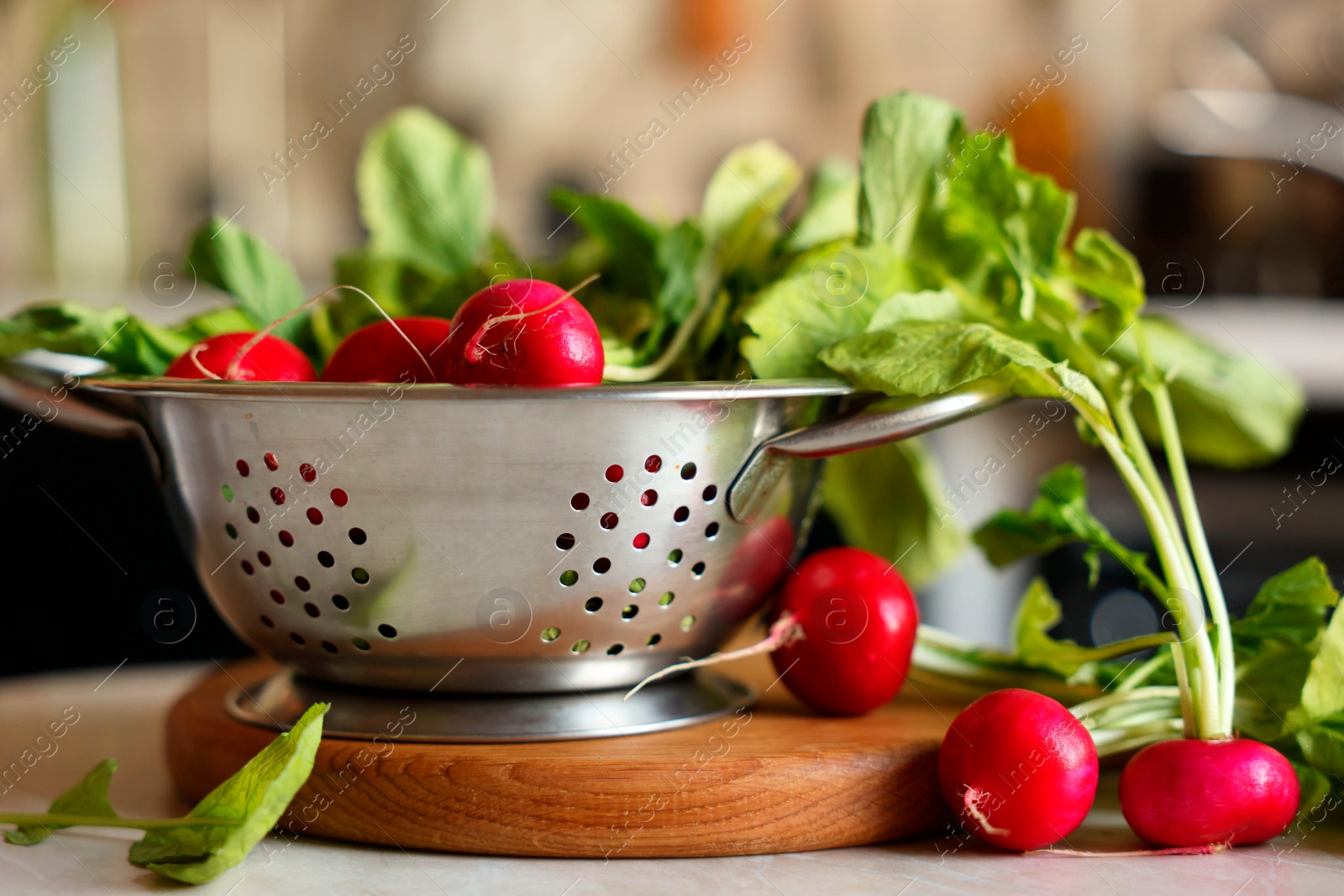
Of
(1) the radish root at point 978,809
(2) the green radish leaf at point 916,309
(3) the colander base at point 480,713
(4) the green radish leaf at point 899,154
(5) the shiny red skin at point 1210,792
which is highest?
(4) the green radish leaf at point 899,154

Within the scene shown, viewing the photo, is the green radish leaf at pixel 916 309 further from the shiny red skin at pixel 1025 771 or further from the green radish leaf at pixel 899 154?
the shiny red skin at pixel 1025 771

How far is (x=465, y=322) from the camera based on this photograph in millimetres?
553

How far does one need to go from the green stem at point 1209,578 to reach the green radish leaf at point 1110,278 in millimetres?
41

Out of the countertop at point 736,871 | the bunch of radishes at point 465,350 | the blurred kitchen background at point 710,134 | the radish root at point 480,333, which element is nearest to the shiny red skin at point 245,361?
the bunch of radishes at point 465,350

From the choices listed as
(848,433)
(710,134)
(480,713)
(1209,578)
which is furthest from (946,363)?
(710,134)

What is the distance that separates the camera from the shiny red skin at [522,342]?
1.75 feet

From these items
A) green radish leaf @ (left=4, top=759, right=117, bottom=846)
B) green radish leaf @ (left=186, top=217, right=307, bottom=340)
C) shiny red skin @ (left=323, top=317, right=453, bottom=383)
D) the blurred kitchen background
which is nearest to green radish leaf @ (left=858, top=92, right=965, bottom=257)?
shiny red skin @ (left=323, top=317, right=453, bottom=383)

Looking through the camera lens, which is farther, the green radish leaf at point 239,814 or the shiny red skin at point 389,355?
the shiny red skin at point 389,355

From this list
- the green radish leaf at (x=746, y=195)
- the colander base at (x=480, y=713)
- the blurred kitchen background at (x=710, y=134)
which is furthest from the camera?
the blurred kitchen background at (x=710, y=134)

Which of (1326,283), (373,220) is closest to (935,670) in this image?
(373,220)

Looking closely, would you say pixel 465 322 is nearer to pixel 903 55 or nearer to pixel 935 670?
pixel 935 670

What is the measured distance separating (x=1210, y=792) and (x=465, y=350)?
369 millimetres

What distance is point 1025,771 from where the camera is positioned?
496mm

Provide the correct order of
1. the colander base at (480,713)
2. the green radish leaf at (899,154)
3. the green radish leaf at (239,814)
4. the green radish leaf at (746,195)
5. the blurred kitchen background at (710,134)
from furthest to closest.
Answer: the blurred kitchen background at (710,134) → the green radish leaf at (746,195) → the green radish leaf at (899,154) → the colander base at (480,713) → the green radish leaf at (239,814)
